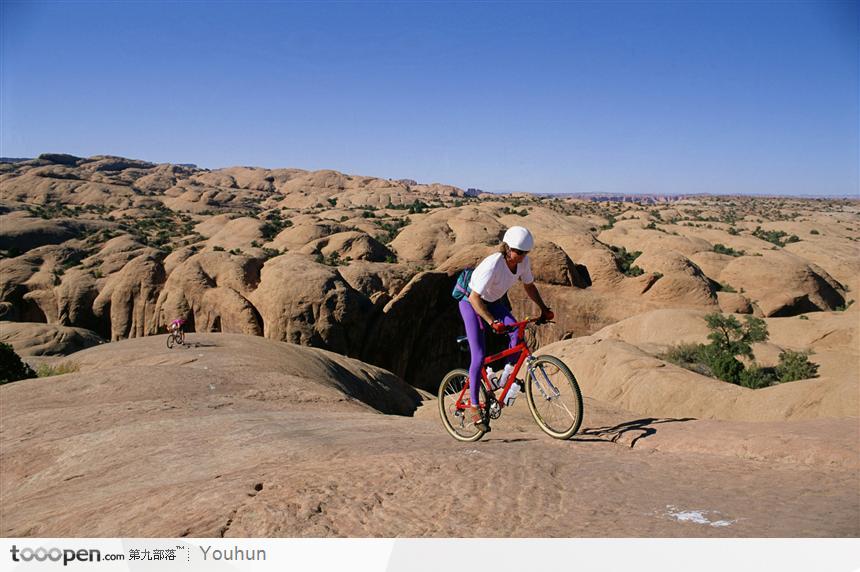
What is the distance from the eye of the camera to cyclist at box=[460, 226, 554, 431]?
5.76 m

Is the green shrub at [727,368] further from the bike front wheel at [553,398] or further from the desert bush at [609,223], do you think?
the desert bush at [609,223]

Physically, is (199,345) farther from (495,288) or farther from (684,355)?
(684,355)

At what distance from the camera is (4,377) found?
13469 millimetres

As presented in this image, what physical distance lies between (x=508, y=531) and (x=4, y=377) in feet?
46.7

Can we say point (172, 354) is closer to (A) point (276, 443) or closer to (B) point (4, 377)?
(B) point (4, 377)

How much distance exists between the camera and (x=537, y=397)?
6.28 metres

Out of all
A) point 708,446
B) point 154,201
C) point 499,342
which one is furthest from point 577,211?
point 708,446

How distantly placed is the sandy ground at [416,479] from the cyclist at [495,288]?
3.65 feet

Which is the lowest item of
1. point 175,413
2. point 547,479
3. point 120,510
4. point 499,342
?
point 499,342

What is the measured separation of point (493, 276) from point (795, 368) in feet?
59.9

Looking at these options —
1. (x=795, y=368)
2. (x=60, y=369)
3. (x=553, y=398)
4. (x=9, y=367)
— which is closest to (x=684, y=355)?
(x=795, y=368)

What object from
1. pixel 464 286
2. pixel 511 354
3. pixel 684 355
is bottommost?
pixel 684 355

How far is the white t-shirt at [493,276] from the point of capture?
5.79 m

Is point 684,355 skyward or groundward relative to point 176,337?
groundward
